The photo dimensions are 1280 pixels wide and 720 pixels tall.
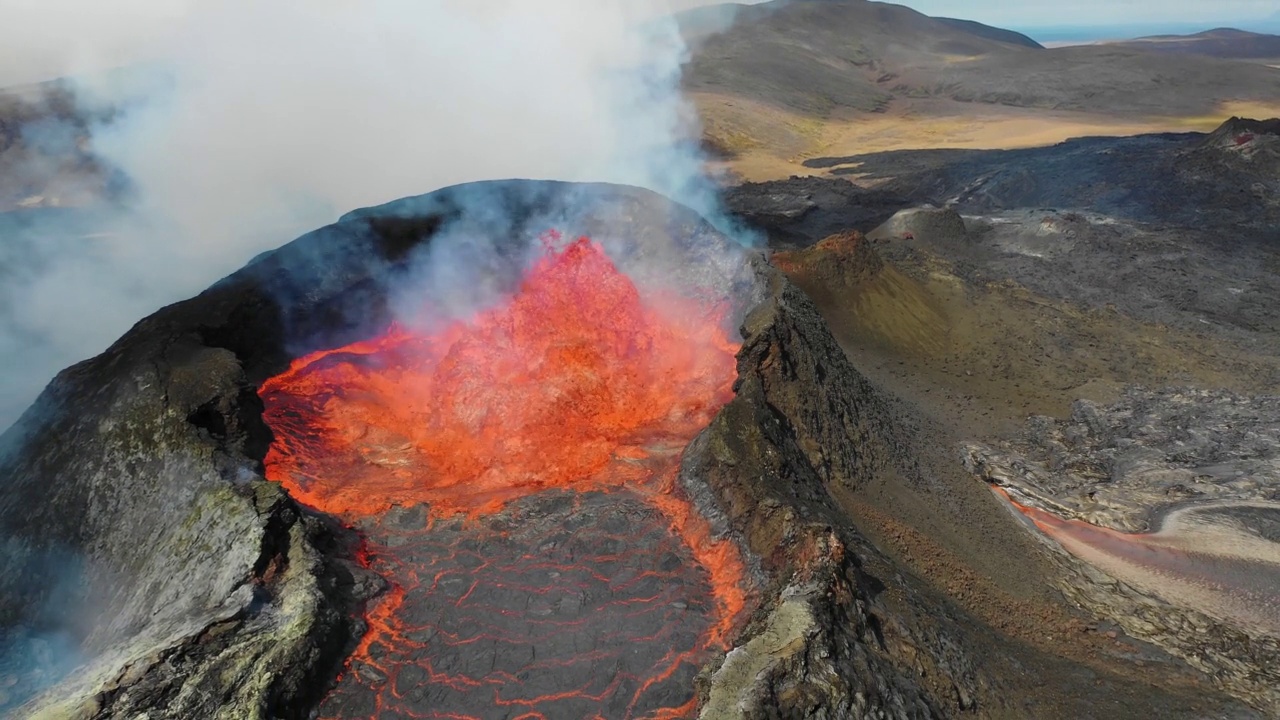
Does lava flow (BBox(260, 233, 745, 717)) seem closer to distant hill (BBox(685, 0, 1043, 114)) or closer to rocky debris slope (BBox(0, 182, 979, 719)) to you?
rocky debris slope (BBox(0, 182, 979, 719))

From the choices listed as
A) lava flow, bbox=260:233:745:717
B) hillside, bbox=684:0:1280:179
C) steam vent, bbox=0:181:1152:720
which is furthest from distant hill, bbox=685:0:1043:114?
lava flow, bbox=260:233:745:717

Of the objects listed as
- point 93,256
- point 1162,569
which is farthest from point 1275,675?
point 93,256

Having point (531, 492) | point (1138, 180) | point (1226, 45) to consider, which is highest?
point (1226, 45)

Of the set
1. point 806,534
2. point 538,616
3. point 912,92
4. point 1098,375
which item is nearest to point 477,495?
point 538,616

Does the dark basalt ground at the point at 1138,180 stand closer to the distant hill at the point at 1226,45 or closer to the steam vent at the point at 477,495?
the steam vent at the point at 477,495

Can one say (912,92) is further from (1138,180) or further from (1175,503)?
(1175,503)

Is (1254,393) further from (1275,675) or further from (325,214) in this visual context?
(325,214)

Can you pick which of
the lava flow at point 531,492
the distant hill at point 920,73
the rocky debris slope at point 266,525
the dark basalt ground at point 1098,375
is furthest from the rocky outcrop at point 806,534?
the distant hill at point 920,73
